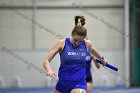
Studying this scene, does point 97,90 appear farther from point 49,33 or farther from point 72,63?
point 72,63

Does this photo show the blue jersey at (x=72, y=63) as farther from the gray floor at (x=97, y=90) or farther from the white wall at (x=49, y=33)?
the white wall at (x=49, y=33)

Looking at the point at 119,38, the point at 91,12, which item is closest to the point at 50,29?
the point at 91,12

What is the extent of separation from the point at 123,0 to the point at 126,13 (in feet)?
1.70

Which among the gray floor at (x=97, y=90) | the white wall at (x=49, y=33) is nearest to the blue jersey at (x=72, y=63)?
the gray floor at (x=97, y=90)

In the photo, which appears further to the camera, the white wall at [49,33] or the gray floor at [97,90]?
the white wall at [49,33]

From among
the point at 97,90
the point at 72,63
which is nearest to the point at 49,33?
the point at 97,90

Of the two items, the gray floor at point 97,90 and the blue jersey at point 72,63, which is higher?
the blue jersey at point 72,63

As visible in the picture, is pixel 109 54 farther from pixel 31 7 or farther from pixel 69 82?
pixel 69 82

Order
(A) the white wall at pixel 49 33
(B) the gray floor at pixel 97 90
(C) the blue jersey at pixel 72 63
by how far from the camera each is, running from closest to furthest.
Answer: (C) the blue jersey at pixel 72 63 → (B) the gray floor at pixel 97 90 → (A) the white wall at pixel 49 33

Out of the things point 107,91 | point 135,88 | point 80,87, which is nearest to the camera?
point 80,87

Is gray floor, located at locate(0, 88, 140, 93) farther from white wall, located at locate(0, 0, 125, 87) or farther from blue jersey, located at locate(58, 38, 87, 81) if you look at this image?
blue jersey, located at locate(58, 38, 87, 81)

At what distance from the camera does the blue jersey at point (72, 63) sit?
5.71m

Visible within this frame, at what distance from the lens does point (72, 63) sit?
5715 mm

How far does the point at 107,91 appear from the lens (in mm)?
12414
